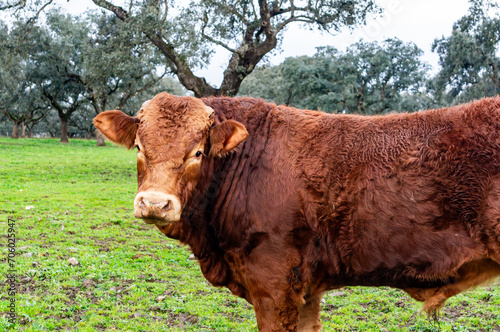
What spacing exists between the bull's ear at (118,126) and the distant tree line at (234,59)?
13.0m

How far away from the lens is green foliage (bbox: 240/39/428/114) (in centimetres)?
3353

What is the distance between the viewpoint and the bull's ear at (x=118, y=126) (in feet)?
11.7

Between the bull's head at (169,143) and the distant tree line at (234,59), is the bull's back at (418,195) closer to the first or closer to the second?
the bull's head at (169,143)

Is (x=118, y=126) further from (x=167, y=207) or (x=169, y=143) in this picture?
(x=167, y=207)

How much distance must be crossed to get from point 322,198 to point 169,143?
1.27m

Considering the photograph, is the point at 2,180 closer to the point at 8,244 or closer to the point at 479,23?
the point at 8,244

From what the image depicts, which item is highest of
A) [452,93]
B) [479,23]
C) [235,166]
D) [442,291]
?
[479,23]

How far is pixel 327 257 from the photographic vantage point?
3.40 meters

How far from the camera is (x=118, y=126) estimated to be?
142 inches

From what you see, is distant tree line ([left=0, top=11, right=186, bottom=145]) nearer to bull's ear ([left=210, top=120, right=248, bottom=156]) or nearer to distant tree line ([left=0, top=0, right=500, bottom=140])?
distant tree line ([left=0, top=0, right=500, bottom=140])

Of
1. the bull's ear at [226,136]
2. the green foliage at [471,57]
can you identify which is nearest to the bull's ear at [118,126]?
the bull's ear at [226,136]

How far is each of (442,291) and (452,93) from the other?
103 ft

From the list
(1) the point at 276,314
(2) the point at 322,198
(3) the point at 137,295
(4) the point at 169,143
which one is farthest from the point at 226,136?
(3) the point at 137,295

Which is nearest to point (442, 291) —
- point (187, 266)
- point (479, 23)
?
point (187, 266)
